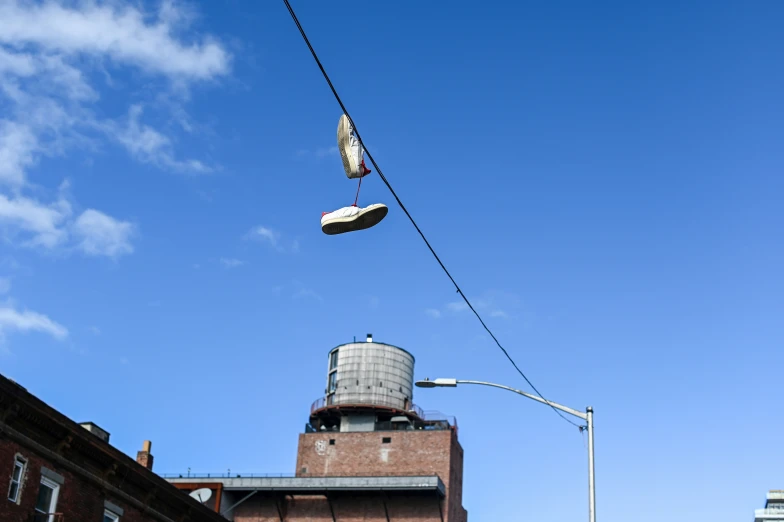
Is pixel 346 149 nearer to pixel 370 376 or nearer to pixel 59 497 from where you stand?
pixel 59 497

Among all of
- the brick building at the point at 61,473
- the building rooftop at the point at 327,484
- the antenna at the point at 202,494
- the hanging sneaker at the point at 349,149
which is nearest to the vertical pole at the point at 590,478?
the hanging sneaker at the point at 349,149

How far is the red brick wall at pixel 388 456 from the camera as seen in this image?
68375mm

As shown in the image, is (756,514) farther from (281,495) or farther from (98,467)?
(98,467)

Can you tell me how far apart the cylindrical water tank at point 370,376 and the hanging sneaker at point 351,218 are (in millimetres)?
57165

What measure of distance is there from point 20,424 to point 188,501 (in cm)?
944

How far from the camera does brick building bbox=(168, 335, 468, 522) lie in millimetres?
65812

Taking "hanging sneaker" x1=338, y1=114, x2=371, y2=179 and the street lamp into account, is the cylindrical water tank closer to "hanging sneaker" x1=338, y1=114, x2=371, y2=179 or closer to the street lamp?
the street lamp

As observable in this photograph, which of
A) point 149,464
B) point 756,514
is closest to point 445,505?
point 149,464

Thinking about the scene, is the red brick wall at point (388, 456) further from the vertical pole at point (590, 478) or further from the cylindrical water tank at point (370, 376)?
the vertical pole at point (590, 478)

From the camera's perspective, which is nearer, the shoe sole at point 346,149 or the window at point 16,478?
the shoe sole at point 346,149

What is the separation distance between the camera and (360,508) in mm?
66250

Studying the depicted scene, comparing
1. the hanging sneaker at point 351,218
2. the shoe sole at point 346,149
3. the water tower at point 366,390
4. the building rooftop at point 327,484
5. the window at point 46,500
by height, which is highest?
the water tower at point 366,390

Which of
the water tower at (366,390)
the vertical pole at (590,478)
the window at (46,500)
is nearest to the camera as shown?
the vertical pole at (590,478)

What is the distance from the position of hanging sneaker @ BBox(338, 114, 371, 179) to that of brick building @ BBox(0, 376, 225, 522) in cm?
1476
